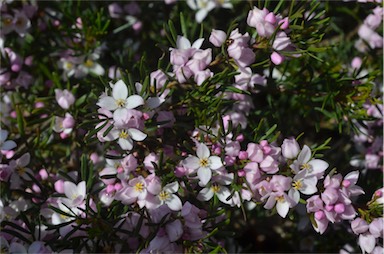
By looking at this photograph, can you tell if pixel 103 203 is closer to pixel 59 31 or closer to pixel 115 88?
pixel 115 88

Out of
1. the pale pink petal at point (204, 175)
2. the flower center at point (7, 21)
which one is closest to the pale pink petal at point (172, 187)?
the pale pink petal at point (204, 175)

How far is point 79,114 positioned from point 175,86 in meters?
0.52

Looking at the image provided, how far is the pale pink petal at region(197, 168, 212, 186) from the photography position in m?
2.20

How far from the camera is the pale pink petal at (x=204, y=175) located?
2197 millimetres

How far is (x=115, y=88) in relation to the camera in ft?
7.42

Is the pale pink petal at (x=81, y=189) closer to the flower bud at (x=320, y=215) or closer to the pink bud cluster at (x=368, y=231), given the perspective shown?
the flower bud at (x=320, y=215)

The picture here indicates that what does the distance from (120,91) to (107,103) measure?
0.23 ft

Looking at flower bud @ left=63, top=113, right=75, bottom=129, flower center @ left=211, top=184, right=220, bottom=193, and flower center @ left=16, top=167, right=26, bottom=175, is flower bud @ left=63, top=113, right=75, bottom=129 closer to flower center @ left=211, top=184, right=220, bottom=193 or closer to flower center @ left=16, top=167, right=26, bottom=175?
flower center @ left=16, top=167, right=26, bottom=175

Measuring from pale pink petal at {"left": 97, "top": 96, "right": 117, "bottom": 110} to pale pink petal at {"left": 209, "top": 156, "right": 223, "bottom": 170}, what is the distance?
0.40 m

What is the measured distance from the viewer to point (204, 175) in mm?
2199

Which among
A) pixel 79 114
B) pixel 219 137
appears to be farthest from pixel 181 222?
→ pixel 79 114

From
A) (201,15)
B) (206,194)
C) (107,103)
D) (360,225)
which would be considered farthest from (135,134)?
(201,15)

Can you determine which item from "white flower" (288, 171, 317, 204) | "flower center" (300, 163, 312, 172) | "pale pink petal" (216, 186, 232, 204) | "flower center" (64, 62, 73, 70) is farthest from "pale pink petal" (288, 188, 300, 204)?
"flower center" (64, 62, 73, 70)

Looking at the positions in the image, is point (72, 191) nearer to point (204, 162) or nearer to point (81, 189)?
point (81, 189)
